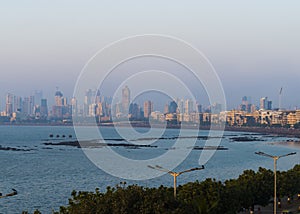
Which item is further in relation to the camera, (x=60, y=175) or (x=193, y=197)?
(x=60, y=175)

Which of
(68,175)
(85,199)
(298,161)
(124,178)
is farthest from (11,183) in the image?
(298,161)

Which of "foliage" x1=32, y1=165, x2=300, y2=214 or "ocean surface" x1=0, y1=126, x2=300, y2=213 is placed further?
"ocean surface" x1=0, y1=126, x2=300, y2=213

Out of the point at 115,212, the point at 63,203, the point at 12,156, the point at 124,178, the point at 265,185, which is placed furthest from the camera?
the point at 12,156

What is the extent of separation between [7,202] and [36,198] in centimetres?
332

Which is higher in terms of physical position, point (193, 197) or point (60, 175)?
point (193, 197)

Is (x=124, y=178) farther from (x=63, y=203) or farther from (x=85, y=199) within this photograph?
(x=85, y=199)

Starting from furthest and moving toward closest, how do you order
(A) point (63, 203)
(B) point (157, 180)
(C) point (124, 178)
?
1. (C) point (124, 178)
2. (B) point (157, 180)
3. (A) point (63, 203)

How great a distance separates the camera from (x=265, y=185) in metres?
46.0

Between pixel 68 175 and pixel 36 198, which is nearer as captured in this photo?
pixel 36 198

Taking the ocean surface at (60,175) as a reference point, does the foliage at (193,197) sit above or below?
above

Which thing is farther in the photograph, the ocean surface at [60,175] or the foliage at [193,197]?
the ocean surface at [60,175]

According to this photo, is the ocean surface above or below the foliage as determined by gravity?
below

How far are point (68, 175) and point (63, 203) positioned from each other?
81.0ft

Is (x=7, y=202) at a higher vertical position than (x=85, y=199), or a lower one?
lower
